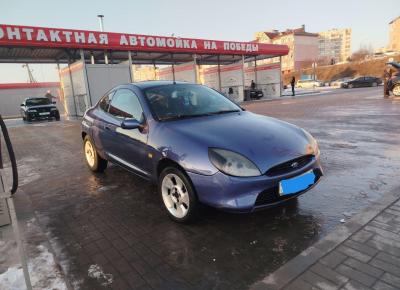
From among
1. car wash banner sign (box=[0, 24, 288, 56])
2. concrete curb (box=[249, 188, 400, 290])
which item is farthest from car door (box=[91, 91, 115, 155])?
car wash banner sign (box=[0, 24, 288, 56])

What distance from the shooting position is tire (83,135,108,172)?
5645 mm

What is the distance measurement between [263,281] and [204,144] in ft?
4.47

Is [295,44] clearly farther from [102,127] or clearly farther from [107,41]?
[102,127]

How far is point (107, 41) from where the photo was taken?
1945 cm

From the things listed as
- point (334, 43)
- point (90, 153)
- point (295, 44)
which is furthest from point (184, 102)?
point (334, 43)

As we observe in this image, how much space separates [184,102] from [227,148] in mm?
1399

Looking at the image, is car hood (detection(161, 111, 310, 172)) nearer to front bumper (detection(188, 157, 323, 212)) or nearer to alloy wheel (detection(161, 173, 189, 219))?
front bumper (detection(188, 157, 323, 212))

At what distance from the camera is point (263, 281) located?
7.89 ft

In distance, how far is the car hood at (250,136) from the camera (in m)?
3.02

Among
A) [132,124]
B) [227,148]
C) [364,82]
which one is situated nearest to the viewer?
[227,148]

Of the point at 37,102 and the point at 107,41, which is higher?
the point at 107,41

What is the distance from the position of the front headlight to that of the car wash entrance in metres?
17.1

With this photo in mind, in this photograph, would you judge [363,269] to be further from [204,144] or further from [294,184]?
[204,144]

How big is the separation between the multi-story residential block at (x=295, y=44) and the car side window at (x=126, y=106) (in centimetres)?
9251
